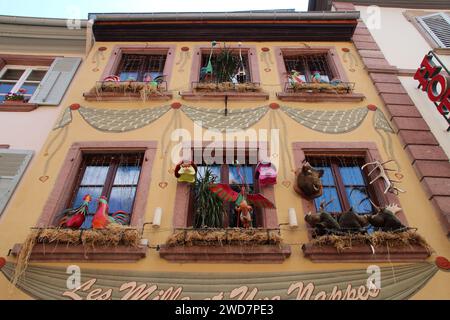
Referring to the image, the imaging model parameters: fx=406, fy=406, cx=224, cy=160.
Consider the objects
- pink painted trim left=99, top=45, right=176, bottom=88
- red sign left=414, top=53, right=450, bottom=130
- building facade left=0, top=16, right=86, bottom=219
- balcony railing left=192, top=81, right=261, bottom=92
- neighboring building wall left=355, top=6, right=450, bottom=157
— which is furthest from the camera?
pink painted trim left=99, top=45, right=176, bottom=88

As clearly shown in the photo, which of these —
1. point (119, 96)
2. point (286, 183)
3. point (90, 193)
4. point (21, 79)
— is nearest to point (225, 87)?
point (119, 96)

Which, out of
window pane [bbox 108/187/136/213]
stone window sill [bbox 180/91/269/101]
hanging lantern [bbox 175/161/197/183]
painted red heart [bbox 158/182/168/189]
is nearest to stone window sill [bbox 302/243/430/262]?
hanging lantern [bbox 175/161/197/183]

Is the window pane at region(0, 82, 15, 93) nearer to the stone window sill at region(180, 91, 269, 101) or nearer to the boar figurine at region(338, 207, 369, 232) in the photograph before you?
the stone window sill at region(180, 91, 269, 101)

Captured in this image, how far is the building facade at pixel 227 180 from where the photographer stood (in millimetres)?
5367

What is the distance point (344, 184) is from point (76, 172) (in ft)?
15.0

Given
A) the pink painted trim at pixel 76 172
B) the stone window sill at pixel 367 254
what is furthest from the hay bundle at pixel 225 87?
the stone window sill at pixel 367 254

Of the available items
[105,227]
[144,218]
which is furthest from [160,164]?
[105,227]

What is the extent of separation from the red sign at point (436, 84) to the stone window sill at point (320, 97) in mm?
1234

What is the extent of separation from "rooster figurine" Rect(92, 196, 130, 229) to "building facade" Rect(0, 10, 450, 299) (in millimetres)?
21

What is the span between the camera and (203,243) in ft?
18.2

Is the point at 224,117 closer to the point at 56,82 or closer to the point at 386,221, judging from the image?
the point at 386,221

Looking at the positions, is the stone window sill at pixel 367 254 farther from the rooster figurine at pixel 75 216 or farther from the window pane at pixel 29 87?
the window pane at pixel 29 87

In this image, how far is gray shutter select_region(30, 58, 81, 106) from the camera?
8617 mm
